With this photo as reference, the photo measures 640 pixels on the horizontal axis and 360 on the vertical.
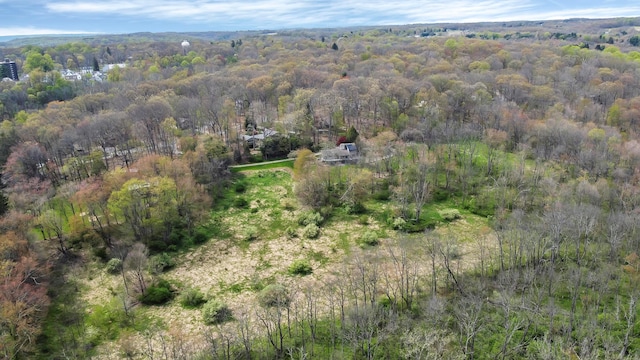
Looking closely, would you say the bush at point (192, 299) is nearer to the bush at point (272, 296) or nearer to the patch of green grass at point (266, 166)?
the bush at point (272, 296)

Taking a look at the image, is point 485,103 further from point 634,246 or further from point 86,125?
point 86,125

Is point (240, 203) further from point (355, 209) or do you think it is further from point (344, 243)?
point (344, 243)

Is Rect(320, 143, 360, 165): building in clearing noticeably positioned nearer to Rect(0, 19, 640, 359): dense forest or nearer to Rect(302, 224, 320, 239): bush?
Rect(0, 19, 640, 359): dense forest

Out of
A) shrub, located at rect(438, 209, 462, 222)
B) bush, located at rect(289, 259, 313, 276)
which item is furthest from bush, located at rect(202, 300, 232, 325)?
shrub, located at rect(438, 209, 462, 222)

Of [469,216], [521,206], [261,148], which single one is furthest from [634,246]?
[261,148]

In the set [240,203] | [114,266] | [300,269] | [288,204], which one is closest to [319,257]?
[300,269]

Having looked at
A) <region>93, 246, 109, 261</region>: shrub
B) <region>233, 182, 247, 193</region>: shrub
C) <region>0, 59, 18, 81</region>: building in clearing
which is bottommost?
<region>93, 246, 109, 261</region>: shrub
